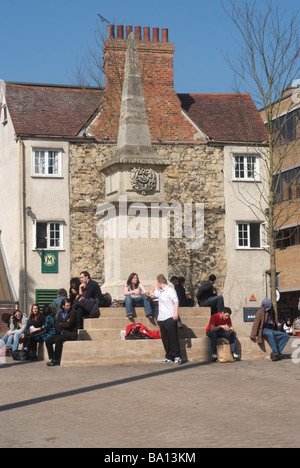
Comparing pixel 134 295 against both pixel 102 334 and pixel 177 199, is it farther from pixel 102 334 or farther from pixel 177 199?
pixel 177 199

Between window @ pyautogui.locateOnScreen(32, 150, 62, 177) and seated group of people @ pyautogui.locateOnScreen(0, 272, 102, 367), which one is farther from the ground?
window @ pyautogui.locateOnScreen(32, 150, 62, 177)

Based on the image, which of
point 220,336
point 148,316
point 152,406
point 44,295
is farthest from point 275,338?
point 44,295

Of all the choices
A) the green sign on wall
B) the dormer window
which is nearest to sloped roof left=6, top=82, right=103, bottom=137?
the dormer window

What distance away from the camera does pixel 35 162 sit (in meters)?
42.5

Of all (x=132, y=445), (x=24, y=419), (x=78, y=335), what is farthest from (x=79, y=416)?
(x=78, y=335)

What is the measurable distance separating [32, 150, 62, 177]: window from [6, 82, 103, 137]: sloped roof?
92cm

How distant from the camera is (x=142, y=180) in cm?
2216

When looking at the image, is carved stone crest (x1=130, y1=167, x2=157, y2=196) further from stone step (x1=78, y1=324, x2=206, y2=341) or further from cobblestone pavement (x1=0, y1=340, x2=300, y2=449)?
cobblestone pavement (x1=0, y1=340, x2=300, y2=449)

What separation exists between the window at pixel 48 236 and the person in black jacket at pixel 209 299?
2084 cm

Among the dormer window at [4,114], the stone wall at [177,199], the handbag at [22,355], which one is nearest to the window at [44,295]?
the stone wall at [177,199]

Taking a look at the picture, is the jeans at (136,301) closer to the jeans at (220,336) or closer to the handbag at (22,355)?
the jeans at (220,336)

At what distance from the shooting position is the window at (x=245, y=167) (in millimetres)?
44719

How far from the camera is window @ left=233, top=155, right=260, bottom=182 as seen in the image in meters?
44.7
